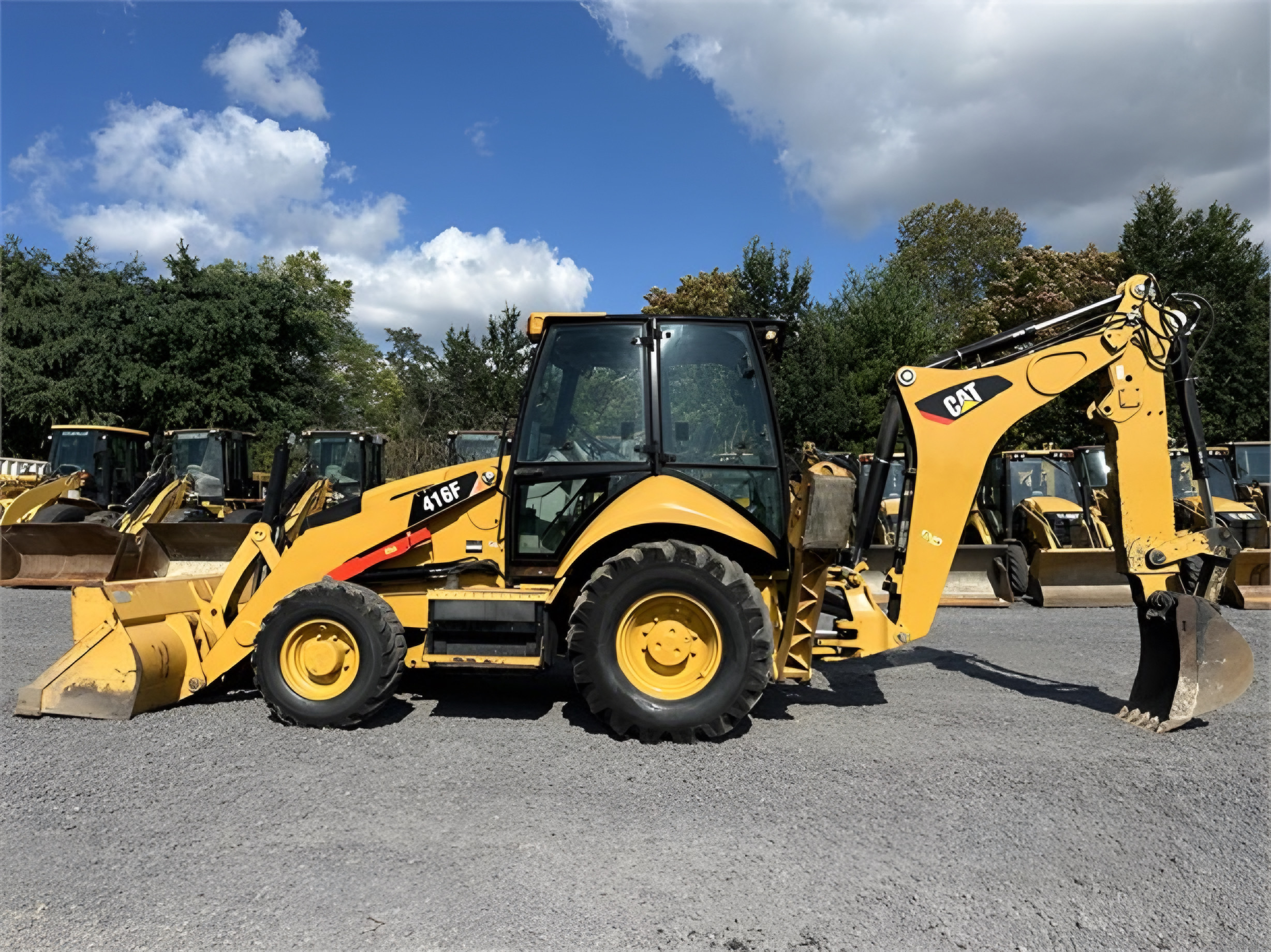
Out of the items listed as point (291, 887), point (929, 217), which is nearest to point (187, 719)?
point (291, 887)

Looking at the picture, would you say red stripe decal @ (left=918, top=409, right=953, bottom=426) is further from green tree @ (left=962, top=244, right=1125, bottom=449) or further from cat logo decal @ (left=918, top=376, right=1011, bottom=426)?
green tree @ (left=962, top=244, right=1125, bottom=449)

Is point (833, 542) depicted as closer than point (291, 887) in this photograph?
No

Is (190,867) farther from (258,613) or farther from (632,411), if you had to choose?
(632,411)

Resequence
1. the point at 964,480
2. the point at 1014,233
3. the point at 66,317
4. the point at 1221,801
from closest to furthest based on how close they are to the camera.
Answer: the point at 1221,801 < the point at 964,480 < the point at 66,317 < the point at 1014,233

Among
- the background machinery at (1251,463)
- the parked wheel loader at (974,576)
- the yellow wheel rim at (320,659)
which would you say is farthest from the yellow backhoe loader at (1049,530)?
the yellow wheel rim at (320,659)

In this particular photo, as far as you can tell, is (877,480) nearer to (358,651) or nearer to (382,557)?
(382,557)

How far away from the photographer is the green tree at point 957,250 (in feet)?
128

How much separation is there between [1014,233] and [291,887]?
42553 millimetres

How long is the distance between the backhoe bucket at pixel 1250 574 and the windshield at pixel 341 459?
41.6 feet

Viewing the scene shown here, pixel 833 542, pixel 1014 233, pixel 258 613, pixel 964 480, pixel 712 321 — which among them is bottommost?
pixel 258 613

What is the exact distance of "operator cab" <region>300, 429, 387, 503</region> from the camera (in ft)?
48.9

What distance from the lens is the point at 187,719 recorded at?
16.9ft

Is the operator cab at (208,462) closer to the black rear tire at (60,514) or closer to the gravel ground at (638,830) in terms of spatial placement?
the black rear tire at (60,514)

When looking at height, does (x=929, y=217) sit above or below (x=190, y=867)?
above
